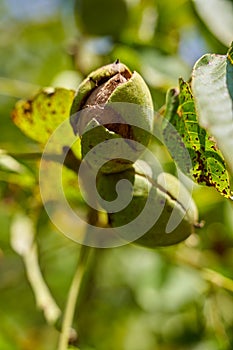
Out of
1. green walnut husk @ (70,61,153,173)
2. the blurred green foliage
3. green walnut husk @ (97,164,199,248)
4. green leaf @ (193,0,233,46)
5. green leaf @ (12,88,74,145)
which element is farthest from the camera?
the blurred green foliage

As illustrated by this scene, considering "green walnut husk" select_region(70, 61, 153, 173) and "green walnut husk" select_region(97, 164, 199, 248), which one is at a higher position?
"green walnut husk" select_region(70, 61, 153, 173)

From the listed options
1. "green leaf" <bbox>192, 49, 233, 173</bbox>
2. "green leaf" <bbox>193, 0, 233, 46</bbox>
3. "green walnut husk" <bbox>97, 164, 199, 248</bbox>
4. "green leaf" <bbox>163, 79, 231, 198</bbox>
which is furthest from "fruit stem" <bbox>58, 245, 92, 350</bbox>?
"green leaf" <bbox>193, 0, 233, 46</bbox>

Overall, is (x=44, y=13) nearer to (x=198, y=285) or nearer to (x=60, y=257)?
(x=60, y=257)

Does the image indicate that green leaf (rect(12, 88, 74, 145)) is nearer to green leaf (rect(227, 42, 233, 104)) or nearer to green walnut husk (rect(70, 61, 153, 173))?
green walnut husk (rect(70, 61, 153, 173))

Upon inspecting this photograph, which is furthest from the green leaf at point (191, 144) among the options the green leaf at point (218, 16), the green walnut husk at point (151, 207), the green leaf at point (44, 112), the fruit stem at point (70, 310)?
the green leaf at point (218, 16)

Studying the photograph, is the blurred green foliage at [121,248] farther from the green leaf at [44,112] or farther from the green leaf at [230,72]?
the green leaf at [230,72]

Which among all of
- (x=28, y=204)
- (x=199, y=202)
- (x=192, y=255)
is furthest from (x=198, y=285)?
(x=28, y=204)

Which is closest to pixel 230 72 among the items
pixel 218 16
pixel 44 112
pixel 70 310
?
pixel 44 112
